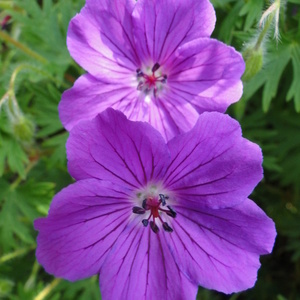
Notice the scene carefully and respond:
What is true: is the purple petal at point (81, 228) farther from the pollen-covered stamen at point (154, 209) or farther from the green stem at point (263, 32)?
the green stem at point (263, 32)

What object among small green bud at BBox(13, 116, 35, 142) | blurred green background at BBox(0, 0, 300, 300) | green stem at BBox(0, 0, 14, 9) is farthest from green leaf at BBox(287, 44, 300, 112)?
green stem at BBox(0, 0, 14, 9)

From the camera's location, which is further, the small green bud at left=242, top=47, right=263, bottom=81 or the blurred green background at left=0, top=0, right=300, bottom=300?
the blurred green background at left=0, top=0, right=300, bottom=300

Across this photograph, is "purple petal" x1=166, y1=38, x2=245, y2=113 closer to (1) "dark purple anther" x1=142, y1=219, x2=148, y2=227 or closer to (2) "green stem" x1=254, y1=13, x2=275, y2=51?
(2) "green stem" x1=254, y1=13, x2=275, y2=51

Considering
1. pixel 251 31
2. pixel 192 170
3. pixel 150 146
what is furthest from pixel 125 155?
pixel 251 31

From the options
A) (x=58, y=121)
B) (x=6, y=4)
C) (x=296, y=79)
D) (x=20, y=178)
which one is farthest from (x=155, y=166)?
(x=6, y=4)

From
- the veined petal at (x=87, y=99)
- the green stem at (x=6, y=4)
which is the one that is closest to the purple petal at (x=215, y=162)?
the veined petal at (x=87, y=99)

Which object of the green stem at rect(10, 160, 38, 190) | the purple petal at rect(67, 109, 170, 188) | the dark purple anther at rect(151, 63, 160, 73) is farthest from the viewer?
the green stem at rect(10, 160, 38, 190)
